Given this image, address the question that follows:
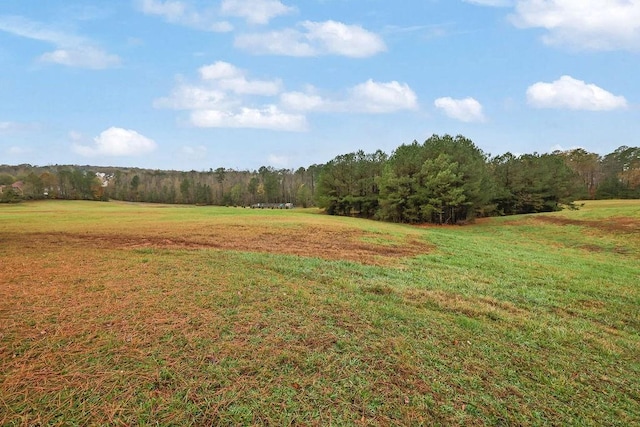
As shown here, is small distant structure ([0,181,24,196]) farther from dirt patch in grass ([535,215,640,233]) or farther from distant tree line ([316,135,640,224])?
dirt patch in grass ([535,215,640,233])

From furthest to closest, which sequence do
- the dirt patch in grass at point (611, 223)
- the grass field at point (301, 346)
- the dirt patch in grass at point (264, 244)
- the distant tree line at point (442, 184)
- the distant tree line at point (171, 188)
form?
the distant tree line at point (171, 188)
the distant tree line at point (442, 184)
the dirt patch in grass at point (611, 223)
the dirt patch in grass at point (264, 244)
the grass field at point (301, 346)

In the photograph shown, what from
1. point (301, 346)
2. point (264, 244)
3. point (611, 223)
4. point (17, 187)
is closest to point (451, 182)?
point (611, 223)

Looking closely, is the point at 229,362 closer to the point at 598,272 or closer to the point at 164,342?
the point at 164,342

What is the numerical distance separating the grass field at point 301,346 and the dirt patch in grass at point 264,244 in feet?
8.39

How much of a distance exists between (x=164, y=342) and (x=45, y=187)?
103036mm

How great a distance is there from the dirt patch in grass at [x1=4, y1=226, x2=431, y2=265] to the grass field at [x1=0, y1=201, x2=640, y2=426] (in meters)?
2.56

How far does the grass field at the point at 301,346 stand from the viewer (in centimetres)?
305

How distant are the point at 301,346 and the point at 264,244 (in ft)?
31.7

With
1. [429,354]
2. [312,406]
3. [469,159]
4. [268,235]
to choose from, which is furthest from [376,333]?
[469,159]

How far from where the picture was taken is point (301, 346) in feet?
13.4

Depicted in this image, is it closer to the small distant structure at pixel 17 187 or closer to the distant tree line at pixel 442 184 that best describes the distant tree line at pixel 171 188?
the small distant structure at pixel 17 187

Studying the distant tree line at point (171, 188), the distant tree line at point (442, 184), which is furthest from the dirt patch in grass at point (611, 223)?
the distant tree line at point (171, 188)

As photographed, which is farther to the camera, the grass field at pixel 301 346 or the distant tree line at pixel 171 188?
the distant tree line at pixel 171 188

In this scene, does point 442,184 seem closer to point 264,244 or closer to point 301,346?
point 264,244
